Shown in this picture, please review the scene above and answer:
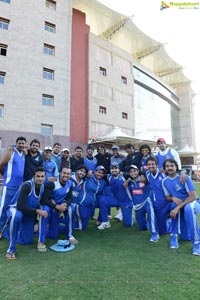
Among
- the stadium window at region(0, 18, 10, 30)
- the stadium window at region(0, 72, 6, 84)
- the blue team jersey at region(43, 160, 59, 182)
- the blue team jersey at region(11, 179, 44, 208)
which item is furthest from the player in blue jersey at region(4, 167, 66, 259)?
the stadium window at region(0, 18, 10, 30)

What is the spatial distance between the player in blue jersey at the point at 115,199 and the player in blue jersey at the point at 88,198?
22cm

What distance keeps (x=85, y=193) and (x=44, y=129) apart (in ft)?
48.3

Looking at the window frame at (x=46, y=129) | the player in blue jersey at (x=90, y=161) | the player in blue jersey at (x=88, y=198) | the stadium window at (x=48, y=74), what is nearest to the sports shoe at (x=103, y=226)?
the player in blue jersey at (x=88, y=198)

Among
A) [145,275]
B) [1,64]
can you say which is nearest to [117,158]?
[145,275]

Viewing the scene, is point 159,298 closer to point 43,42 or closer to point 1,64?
point 1,64

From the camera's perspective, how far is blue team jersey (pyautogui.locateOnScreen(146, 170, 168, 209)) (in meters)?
4.17

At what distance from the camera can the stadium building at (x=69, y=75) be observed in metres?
17.4

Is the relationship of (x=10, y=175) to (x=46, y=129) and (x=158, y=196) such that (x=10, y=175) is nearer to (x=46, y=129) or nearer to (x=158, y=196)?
(x=158, y=196)

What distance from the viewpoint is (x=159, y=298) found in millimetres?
2125

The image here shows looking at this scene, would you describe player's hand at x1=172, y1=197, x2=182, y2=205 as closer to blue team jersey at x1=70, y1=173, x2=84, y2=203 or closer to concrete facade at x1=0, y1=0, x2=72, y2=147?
blue team jersey at x1=70, y1=173, x2=84, y2=203

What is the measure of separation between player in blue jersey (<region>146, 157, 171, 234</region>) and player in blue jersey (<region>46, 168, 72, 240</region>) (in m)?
1.58

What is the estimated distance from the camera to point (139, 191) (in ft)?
15.2

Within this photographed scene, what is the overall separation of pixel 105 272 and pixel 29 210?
148 centimetres

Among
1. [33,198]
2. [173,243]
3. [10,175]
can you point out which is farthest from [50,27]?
[173,243]
